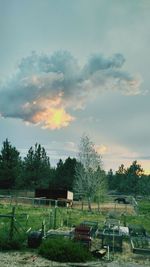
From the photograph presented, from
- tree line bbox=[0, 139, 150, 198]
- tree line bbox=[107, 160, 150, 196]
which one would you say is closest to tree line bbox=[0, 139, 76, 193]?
tree line bbox=[0, 139, 150, 198]

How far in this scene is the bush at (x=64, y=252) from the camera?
46.3 ft

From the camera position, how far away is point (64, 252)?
1427 cm

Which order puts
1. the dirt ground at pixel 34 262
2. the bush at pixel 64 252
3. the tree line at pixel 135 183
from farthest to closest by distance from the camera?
the tree line at pixel 135 183 → the bush at pixel 64 252 → the dirt ground at pixel 34 262

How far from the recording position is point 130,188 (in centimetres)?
9275

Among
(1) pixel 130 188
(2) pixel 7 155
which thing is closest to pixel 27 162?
(2) pixel 7 155

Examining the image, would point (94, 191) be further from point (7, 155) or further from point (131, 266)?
point (131, 266)

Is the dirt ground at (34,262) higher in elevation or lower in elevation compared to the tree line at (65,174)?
lower

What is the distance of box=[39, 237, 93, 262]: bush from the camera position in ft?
46.3

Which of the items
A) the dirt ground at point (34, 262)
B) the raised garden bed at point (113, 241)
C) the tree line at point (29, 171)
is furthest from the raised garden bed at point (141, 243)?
the tree line at point (29, 171)

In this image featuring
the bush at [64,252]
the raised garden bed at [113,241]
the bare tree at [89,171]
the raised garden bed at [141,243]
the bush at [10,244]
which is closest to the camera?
the bush at [64,252]

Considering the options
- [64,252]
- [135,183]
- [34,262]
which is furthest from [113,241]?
[135,183]

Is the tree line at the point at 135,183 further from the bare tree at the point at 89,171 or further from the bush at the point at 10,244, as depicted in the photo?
the bush at the point at 10,244

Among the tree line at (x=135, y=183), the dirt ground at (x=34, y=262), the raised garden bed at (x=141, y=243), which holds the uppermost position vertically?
the tree line at (x=135, y=183)

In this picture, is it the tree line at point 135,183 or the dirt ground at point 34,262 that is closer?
the dirt ground at point 34,262
